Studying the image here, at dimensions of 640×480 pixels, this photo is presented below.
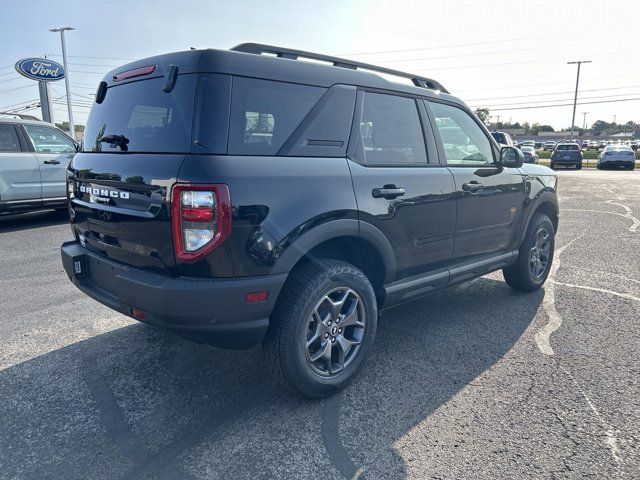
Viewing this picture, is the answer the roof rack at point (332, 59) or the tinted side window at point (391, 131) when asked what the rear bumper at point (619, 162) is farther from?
the tinted side window at point (391, 131)

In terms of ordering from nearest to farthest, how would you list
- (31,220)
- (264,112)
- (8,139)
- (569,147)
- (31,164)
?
(264,112) → (8,139) → (31,164) → (31,220) → (569,147)

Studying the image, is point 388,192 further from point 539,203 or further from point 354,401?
point 539,203

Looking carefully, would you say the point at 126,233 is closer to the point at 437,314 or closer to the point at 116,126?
the point at 116,126

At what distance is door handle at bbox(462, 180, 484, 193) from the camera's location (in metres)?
3.70

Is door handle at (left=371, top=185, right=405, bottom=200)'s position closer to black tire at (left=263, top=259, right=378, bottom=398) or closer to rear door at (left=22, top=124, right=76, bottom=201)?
black tire at (left=263, top=259, right=378, bottom=398)

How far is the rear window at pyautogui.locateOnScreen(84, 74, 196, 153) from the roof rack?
443 mm

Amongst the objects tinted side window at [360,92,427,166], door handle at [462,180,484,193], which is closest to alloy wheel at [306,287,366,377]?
tinted side window at [360,92,427,166]

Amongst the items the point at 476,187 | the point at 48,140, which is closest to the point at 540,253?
the point at 476,187

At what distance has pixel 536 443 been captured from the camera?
8.14ft

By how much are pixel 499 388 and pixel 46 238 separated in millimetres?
6907

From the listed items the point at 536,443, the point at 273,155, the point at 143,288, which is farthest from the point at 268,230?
the point at 536,443

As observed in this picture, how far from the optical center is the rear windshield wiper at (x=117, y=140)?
285 cm

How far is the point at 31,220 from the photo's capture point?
29.6 ft

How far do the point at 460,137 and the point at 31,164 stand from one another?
23.7ft
